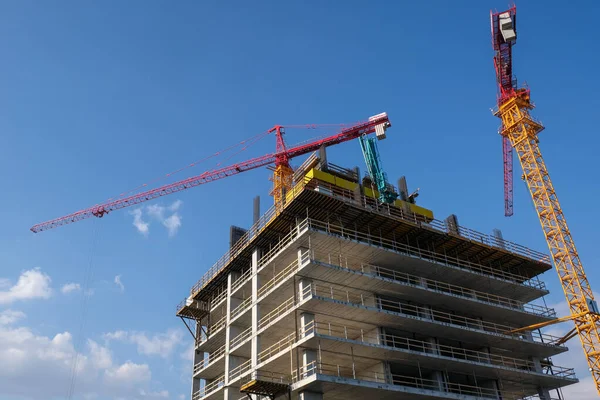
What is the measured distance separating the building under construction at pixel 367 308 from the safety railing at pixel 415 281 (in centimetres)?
14

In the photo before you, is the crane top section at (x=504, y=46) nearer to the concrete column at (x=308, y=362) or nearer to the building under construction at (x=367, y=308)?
the building under construction at (x=367, y=308)

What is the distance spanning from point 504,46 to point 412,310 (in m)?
39.8

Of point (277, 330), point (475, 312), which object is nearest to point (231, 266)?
point (277, 330)

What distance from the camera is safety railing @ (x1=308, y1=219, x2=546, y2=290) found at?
43.6 metres

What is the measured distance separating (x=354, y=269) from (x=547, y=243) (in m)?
31.1

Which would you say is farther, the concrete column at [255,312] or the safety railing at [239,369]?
the safety railing at [239,369]

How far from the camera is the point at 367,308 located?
129 ft

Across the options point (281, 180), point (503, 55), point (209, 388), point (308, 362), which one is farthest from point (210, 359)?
point (503, 55)

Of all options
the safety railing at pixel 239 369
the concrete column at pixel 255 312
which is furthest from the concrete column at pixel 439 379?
the safety railing at pixel 239 369

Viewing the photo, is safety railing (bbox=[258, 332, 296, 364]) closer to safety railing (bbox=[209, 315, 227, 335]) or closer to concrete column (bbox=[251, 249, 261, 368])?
concrete column (bbox=[251, 249, 261, 368])

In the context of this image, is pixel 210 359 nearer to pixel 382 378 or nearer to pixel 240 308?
pixel 240 308

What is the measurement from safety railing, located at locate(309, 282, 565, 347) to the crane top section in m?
33.7

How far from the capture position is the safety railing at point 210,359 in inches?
2055

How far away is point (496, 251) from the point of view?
50.1 metres
